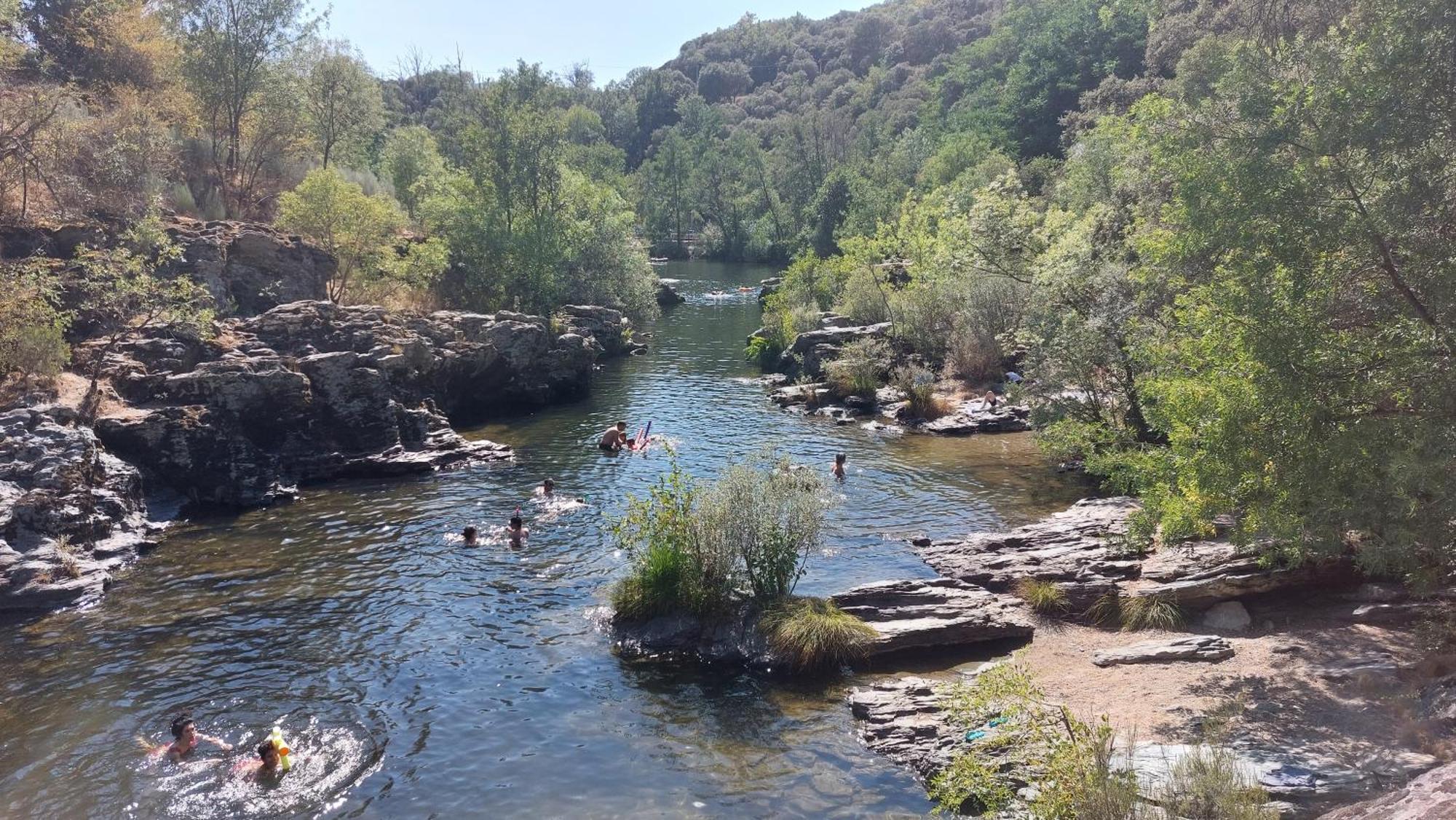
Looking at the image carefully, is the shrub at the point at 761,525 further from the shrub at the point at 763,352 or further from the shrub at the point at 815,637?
the shrub at the point at 763,352

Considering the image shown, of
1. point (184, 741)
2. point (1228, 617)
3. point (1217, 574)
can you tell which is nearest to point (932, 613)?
point (1228, 617)

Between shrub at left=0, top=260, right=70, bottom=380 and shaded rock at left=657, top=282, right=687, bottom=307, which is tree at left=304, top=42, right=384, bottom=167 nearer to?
shaded rock at left=657, top=282, right=687, bottom=307

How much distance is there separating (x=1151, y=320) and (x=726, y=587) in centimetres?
1308

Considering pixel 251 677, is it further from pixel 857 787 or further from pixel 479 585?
pixel 857 787

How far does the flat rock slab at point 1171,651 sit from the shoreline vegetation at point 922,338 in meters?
0.09

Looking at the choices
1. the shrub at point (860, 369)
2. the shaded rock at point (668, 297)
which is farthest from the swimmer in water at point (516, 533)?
the shaded rock at point (668, 297)

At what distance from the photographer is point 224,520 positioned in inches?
910

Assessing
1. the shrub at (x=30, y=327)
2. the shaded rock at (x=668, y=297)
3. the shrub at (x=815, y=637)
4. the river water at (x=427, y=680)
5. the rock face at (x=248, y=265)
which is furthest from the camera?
the shaded rock at (x=668, y=297)

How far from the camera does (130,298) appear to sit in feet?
85.7

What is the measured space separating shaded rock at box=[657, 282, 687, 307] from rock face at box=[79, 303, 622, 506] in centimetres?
3742

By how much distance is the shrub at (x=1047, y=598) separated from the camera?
15.8 metres

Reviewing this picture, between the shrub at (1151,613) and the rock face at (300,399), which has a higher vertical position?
the rock face at (300,399)

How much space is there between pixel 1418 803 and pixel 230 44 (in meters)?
48.5

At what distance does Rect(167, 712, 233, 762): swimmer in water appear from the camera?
483 inches
